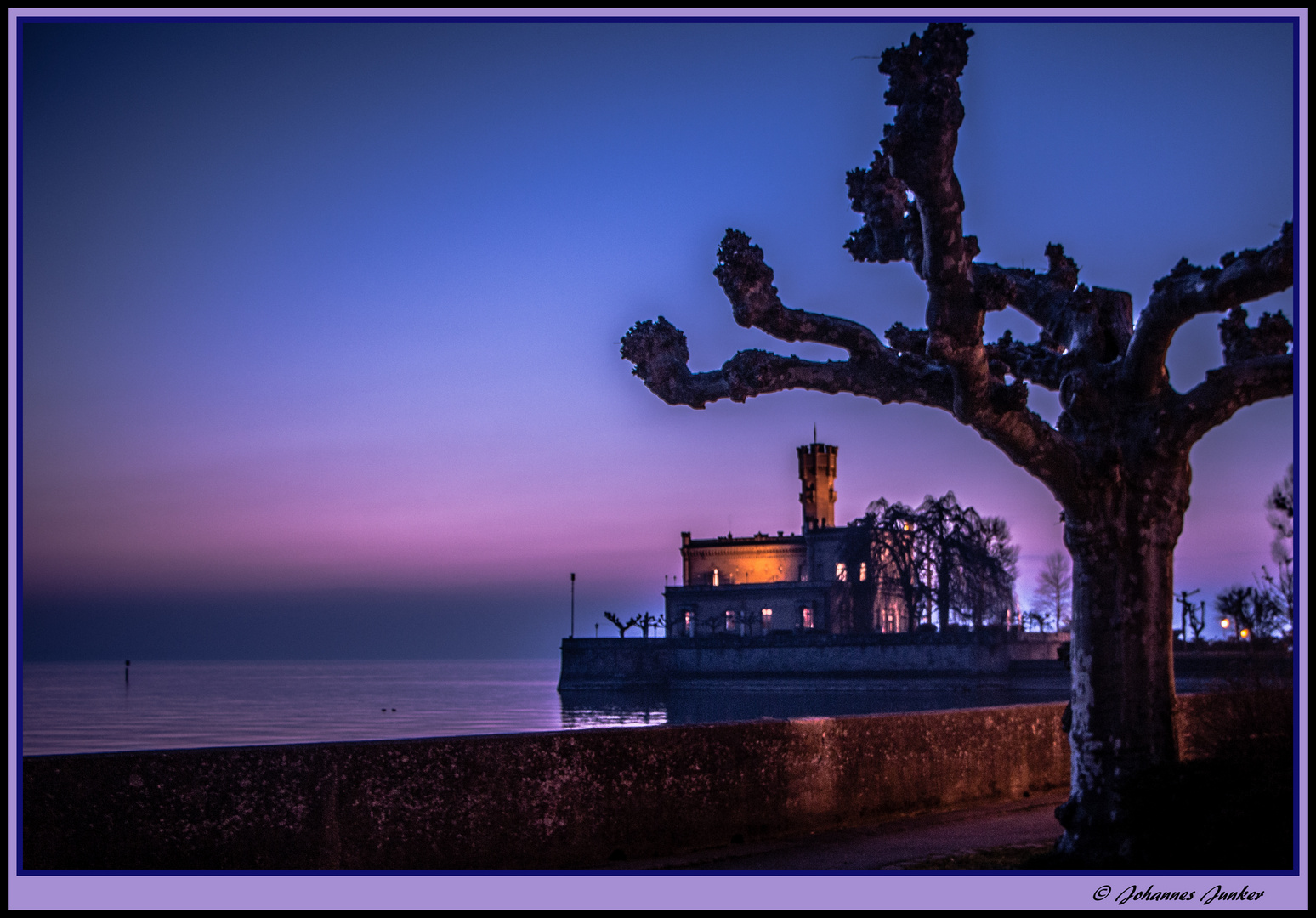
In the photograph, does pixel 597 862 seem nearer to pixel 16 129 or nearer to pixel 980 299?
pixel 980 299

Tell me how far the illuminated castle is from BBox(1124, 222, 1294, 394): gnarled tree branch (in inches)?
2624

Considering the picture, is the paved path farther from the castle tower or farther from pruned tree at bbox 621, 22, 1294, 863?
the castle tower

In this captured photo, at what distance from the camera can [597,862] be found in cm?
778

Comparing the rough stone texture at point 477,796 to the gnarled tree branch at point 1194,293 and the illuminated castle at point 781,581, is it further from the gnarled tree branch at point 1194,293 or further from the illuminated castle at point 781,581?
the illuminated castle at point 781,581

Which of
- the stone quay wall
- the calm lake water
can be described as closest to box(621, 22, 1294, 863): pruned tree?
the calm lake water

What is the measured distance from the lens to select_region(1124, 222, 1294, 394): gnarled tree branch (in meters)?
7.04

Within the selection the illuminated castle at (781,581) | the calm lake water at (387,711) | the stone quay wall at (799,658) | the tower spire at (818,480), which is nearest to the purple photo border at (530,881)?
the calm lake water at (387,711)

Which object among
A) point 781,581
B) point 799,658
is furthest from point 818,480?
point 799,658

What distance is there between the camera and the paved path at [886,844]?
778 centimetres

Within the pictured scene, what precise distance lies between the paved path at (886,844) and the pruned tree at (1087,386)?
1.00 meters

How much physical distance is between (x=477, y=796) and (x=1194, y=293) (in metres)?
5.41

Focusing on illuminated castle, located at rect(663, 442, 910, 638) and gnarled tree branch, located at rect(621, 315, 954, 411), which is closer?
gnarled tree branch, located at rect(621, 315, 954, 411)

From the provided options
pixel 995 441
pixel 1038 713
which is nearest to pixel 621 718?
pixel 1038 713

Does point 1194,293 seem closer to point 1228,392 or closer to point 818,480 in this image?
point 1228,392
